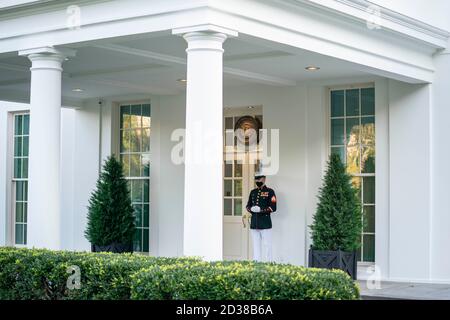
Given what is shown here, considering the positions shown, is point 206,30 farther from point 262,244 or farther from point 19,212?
point 19,212

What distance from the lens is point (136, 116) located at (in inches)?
731

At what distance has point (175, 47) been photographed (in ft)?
41.4

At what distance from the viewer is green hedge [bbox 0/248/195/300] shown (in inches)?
344

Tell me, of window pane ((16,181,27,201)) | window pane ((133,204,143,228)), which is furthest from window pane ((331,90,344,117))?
window pane ((16,181,27,201))

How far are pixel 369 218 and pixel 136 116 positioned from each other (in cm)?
604

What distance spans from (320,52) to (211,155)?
281 cm

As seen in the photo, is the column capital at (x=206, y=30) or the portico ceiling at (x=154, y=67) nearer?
the column capital at (x=206, y=30)

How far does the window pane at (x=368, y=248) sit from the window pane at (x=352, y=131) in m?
1.80

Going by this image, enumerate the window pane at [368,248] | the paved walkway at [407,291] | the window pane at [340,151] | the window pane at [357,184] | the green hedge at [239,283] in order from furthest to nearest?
the window pane at [340,151]
the window pane at [357,184]
the window pane at [368,248]
the paved walkway at [407,291]
the green hedge at [239,283]

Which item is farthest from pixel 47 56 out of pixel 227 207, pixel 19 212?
pixel 19 212

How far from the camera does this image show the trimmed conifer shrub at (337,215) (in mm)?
14578

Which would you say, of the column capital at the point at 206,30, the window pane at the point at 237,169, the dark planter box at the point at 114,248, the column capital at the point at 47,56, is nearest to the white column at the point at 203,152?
the column capital at the point at 206,30

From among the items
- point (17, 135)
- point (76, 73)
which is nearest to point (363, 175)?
point (76, 73)

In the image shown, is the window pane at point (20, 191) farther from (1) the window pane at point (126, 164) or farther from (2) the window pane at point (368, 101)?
(2) the window pane at point (368, 101)
